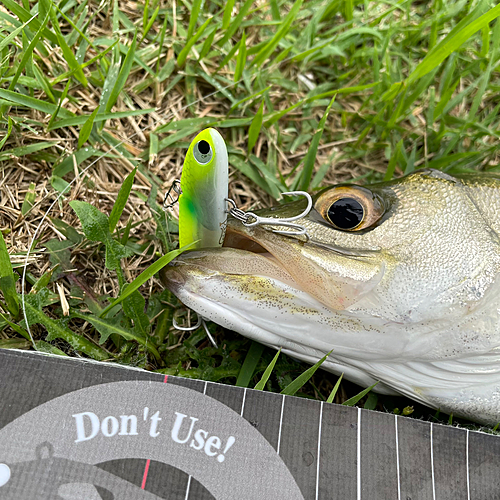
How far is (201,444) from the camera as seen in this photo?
53.4 inches

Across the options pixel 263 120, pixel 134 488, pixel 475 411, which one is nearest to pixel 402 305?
pixel 475 411

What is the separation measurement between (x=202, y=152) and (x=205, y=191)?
121 millimetres

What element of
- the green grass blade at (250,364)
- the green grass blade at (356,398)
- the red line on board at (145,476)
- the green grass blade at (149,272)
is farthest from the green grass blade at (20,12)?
the green grass blade at (356,398)

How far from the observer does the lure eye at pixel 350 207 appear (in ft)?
5.03

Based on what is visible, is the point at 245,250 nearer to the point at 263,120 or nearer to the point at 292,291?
the point at 292,291

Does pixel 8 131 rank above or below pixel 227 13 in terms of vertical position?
below

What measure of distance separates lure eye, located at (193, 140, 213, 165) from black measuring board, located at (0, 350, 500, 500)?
26.8 inches

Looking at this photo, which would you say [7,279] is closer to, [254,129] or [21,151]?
[21,151]

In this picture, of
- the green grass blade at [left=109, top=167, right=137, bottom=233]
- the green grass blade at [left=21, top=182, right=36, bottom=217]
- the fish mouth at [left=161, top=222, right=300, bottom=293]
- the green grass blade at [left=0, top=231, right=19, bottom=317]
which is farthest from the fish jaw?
the green grass blade at [left=21, top=182, right=36, bottom=217]

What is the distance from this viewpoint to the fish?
56.6 inches

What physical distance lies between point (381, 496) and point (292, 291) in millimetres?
656

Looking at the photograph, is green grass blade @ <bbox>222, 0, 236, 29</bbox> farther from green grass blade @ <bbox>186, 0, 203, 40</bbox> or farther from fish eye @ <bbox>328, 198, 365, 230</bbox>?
fish eye @ <bbox>328, 198, 365, 230</bbox>

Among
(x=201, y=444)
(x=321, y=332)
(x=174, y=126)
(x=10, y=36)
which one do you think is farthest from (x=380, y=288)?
(x=10, y=36)

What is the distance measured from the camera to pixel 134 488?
1274 millimetres
